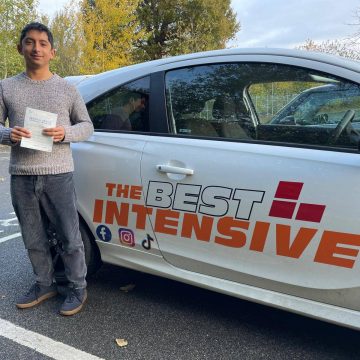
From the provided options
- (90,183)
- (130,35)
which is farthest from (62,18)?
(90,183)

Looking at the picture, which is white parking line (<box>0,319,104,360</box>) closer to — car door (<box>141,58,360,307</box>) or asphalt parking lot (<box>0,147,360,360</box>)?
asphalt parking lot (<box>0,147,360,360</box>)

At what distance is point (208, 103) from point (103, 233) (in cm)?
109

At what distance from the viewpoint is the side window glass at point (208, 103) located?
234 centimetres

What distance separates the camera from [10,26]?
14.6m

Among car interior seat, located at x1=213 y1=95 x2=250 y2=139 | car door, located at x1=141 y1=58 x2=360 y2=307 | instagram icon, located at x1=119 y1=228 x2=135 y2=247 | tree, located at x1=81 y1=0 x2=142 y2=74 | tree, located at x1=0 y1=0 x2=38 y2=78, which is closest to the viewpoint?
car door, located at x1=141 y1=58 x2=360 y2=307

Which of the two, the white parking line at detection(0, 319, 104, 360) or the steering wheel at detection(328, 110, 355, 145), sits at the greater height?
the steering wheel at detection(328, 110, 355, 145)

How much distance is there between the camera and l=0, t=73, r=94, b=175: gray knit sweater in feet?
7.77

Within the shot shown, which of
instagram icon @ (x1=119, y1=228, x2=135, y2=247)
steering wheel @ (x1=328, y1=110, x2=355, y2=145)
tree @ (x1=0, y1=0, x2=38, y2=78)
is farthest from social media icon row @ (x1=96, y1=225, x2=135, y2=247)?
tree @ (x1=0, y1=0, x2=38, y2=78)

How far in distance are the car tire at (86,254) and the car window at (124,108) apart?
706 mm

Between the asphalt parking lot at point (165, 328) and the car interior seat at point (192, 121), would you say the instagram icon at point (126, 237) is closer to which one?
the asphalt parking lot at point (165, 328)

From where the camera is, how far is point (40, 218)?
2602 mm

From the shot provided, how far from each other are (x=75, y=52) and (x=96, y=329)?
17.2 meters

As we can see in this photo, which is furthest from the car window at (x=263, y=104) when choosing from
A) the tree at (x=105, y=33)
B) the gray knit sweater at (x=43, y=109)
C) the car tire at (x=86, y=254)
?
the tree at (x=105, y=33)

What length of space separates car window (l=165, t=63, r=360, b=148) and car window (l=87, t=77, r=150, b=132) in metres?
0.17
